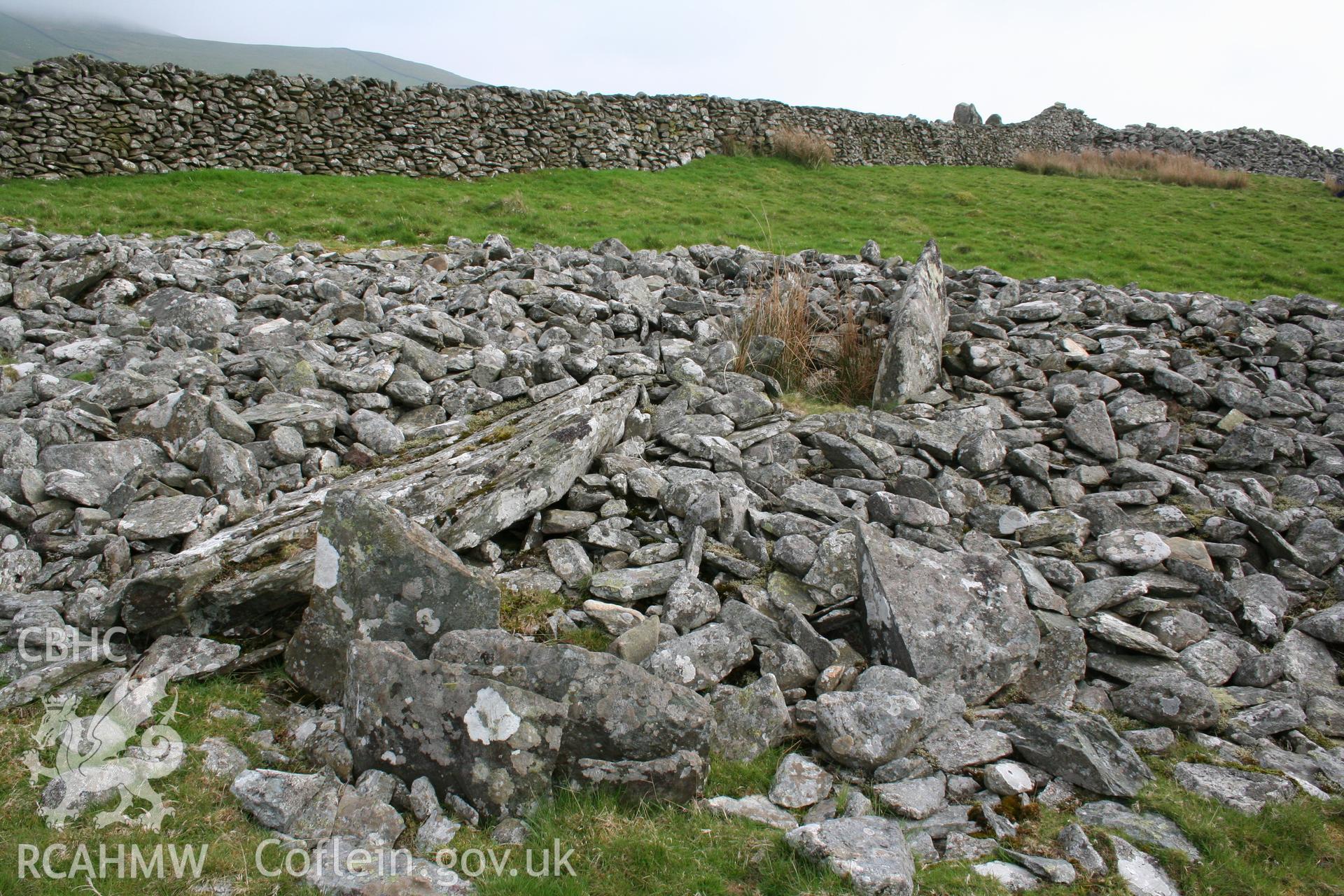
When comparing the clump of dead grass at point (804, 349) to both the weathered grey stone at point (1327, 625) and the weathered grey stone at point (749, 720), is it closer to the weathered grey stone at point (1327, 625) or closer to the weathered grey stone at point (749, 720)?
the weathered grey stone at point (1327, 625)

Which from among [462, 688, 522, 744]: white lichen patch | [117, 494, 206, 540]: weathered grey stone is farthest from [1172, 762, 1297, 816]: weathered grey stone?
[117, 494, 206, 540]: weathered grey stone

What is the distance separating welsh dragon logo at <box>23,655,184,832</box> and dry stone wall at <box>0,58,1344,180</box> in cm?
2100

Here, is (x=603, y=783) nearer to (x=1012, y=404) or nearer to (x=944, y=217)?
(x=1012, y=404)

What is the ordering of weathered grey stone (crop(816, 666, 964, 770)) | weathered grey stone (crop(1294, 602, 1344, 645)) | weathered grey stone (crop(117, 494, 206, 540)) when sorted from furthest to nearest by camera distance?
weathered grey stone (crop(1294, 602, 1344, 645))
weathered grey stone (crop(117, 494, 206, 540))
weathered grey stone (crop(816, 666, 964, 770))

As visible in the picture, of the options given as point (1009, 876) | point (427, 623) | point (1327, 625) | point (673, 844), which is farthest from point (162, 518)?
point (1327, 625)

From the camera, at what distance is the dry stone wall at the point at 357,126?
760 inches

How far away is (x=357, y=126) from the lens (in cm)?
2272

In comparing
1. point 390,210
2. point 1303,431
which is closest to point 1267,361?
point 1303,431

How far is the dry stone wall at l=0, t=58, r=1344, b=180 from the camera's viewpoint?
19312mm

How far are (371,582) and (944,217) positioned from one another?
821 inches

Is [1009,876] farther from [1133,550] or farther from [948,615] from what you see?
[1133,550]

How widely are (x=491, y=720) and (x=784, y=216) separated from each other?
18.8 metres

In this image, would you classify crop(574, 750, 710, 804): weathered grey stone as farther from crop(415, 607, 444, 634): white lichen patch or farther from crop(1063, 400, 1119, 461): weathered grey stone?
crop(1063, 400, 1119, 461): weathered grey stone

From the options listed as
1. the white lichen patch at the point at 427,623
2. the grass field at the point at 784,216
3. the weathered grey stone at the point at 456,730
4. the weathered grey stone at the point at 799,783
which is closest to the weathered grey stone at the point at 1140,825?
the weathered grey stone at the point at 799,783
